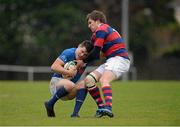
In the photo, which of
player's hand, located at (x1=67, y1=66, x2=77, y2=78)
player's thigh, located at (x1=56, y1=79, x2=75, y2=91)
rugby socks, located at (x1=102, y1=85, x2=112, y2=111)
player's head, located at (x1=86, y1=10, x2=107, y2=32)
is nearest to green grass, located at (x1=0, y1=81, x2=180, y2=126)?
rugby socks, located at (x1=102, y1=85, x2=112, y2=111)

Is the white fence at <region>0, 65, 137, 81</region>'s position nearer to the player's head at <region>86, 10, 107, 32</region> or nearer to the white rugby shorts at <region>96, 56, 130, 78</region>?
the white rugby shorts at <region>96, 56, 130, 78</region>

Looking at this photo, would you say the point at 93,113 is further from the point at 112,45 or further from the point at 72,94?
the point at 112,45

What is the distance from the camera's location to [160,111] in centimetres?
1491

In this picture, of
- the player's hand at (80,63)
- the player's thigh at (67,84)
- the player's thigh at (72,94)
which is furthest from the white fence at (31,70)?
the player's thigh at (67,84)

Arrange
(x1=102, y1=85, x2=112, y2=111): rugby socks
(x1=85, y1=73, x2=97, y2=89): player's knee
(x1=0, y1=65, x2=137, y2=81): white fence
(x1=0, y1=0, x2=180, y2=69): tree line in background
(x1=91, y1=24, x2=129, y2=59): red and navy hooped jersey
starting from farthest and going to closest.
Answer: (x1=0, y1=0, x2=180, y2=69): tree line in background, (x1=0, y1=65, x2=137, y2=81): white fence, (x1=91, y1=24, x2=129, y2=59): red and navy hooped jersey, (x1=85, y1=73, x2=97, y2=89): player's knee, (x1=102, y1=85, x2=112, y2=111): rugby socks

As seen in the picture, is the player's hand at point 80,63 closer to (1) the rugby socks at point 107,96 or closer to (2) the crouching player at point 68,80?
(2) the crouching player at point 68,80

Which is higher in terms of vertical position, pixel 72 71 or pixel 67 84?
pixel 72 71

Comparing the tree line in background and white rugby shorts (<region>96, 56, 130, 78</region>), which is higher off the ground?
white rugby shorts (<region>96, 56, 130, 78</region>)

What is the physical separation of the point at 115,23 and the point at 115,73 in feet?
114

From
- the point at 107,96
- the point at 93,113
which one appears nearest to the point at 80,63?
the point at 107,96

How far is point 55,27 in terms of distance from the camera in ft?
156

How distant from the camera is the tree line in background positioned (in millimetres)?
47188

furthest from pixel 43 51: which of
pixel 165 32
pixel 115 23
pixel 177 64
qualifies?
pixel 165 32

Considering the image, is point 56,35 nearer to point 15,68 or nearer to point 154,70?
point 15,68
